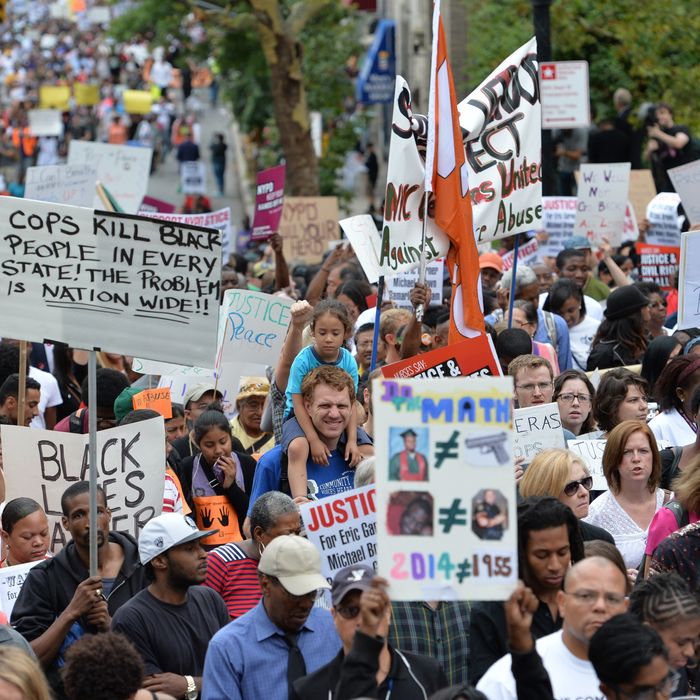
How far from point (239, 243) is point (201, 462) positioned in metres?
16.7

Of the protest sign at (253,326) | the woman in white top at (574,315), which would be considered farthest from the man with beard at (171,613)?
the woman in white top at (574,315)

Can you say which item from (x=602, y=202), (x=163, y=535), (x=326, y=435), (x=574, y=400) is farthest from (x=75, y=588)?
(x=602, y=202)

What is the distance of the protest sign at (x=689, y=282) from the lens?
30.7 feet

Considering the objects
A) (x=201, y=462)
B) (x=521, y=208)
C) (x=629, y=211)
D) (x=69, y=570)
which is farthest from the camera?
(x=629, y=211)

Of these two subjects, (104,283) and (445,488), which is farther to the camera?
(104,283)

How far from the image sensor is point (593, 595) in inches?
202

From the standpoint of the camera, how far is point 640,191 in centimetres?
1784

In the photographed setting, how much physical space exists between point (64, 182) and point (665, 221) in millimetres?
5376

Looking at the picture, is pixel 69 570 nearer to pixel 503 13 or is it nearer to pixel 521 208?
pixel 521 208

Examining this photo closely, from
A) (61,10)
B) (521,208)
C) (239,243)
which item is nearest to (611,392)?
(521,208)

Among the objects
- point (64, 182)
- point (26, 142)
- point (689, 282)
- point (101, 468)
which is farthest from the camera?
point (26, 142)

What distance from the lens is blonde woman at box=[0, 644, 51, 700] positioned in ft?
16.1

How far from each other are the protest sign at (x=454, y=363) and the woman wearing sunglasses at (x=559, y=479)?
104 centimetres

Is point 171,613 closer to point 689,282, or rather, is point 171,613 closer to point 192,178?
point 689,282
